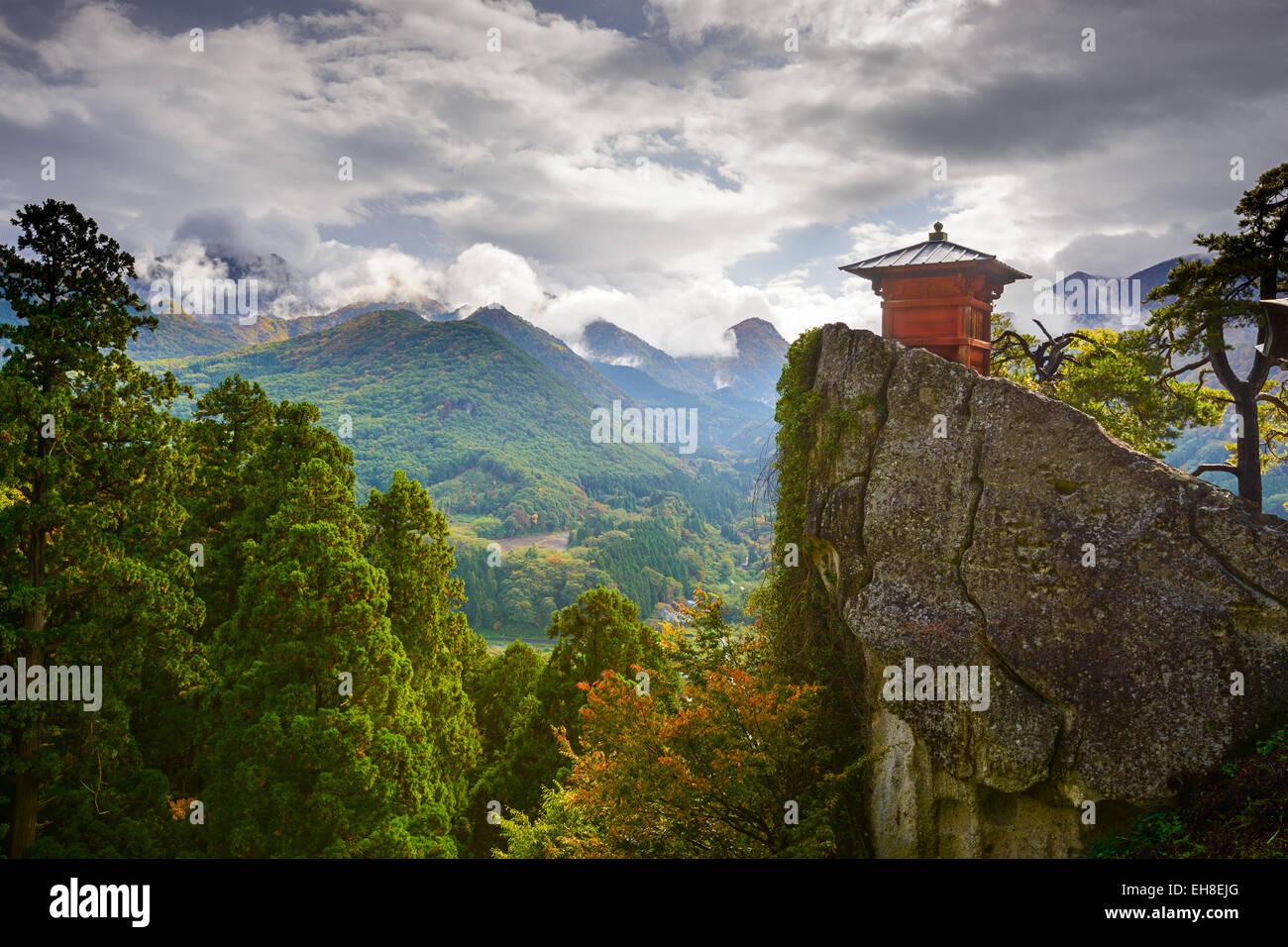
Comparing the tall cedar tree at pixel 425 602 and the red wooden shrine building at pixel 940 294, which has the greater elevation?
the red wooden shrine building at pixel 940 294

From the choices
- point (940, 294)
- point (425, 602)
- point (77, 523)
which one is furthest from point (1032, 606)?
point (77, 523)

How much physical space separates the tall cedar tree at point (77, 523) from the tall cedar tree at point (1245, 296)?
20876 millimetres

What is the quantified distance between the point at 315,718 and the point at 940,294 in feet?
51.9

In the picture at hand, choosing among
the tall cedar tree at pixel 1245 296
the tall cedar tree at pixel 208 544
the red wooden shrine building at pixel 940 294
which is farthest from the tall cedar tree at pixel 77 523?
the tall cedar tree at pixel 1245 296

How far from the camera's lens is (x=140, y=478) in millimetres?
15773

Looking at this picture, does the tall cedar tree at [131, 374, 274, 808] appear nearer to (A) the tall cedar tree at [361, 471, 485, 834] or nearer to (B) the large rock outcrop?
(A) the tall cedar tree at [361, 471, 485, 834]

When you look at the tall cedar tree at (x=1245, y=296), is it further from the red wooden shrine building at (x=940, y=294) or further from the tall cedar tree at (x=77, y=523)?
the tall cedar tree at (x=77, y=523)

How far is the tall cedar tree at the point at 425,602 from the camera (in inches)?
802

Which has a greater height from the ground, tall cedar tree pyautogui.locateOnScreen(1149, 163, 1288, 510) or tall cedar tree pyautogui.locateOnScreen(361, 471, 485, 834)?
tall cedar tree pyautogui.locateOnScreen(1149, 163, 1288, 510)

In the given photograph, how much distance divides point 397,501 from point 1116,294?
173ft

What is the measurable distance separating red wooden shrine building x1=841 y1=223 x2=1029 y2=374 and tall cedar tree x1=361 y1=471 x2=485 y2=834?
12789 mm

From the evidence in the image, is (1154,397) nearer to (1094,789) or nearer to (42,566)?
(1094,789)

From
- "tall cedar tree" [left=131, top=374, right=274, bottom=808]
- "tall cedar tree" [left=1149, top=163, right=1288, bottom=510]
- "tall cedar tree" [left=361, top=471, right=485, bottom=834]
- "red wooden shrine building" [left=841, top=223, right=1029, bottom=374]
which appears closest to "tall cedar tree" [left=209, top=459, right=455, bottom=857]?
"tall cedar tree" [left=131, top=374, right=274, bottom=808]

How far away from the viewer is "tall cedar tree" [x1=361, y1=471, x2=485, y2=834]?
20375 mm
